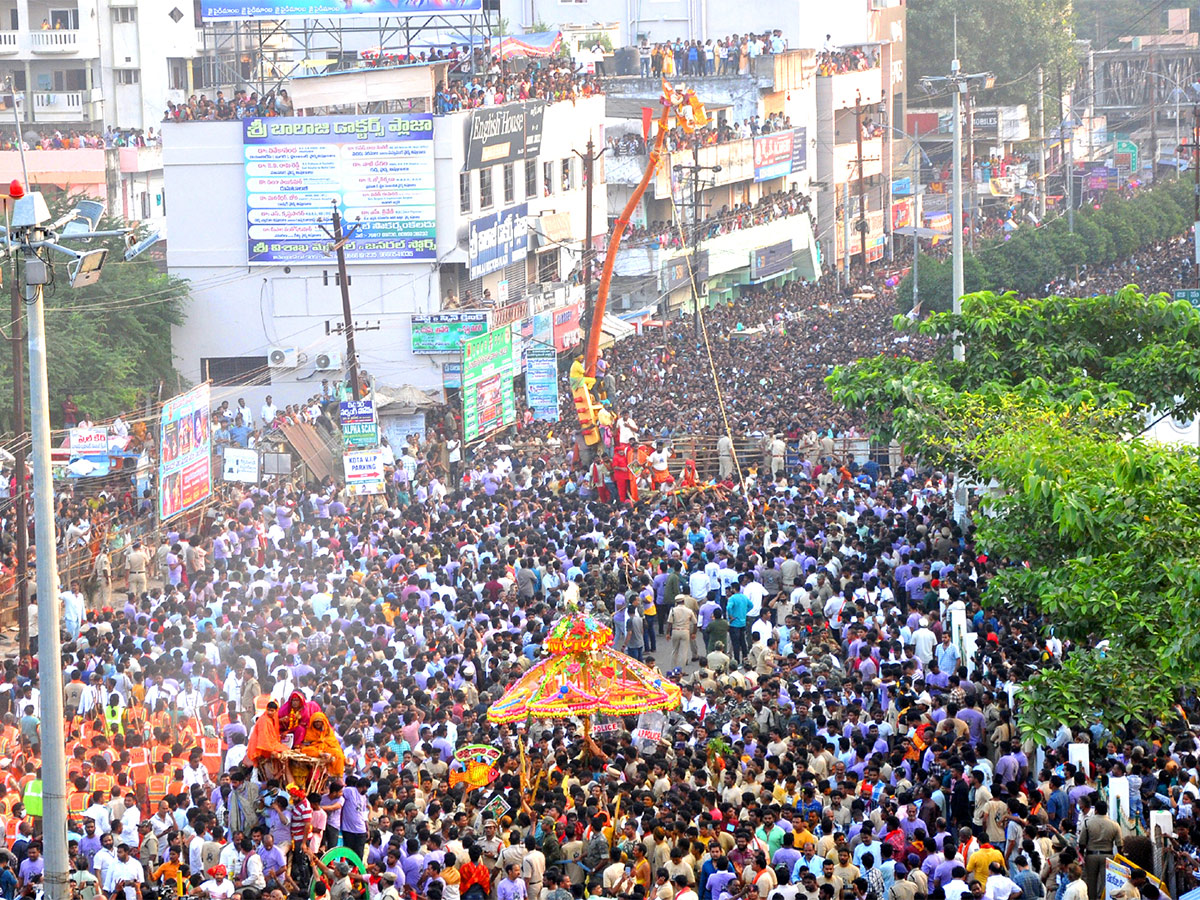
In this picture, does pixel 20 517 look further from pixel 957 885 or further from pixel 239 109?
pixel 239 109

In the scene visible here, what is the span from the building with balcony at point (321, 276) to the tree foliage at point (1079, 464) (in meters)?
18.2

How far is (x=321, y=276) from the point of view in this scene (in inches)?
1650

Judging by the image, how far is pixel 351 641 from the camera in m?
20.0

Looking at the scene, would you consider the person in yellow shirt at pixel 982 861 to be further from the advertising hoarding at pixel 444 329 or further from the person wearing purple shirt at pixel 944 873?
the advertising hoarding at pixel 444 329

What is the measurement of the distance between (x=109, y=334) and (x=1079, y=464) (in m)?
26.2

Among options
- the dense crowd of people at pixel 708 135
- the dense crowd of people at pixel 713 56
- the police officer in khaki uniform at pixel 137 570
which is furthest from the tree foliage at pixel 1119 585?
the dense crowd of people at pixel 713 56

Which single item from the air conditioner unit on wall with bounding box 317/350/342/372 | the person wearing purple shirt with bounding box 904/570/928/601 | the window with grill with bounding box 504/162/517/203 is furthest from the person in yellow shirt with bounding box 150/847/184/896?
the window with grill with bounding box 504/162/517/203

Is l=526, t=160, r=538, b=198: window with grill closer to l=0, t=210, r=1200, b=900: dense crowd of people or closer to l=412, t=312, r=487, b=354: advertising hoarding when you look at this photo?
l=412, t=312, r=487, b=354: advertising hoarding

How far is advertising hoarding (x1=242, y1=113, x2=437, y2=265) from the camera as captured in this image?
134 ft

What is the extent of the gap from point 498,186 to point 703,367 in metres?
6.09

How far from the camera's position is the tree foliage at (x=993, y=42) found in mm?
89000

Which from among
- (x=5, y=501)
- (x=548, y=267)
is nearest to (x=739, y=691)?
(x=5, y=501)

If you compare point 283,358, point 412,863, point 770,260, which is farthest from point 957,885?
point 770,260

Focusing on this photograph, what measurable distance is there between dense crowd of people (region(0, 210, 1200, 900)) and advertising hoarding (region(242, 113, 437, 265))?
38.7ft
